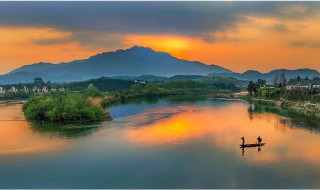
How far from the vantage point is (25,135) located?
92.4ft

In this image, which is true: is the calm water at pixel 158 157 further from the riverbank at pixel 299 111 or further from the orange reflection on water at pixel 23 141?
the riverbank at pixel 299 111

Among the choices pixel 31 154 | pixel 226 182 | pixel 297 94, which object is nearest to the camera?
pixel 226 182

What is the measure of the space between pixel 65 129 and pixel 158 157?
1217cm

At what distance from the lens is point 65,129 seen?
98.4ft

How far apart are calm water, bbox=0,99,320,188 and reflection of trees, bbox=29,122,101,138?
0.09 m

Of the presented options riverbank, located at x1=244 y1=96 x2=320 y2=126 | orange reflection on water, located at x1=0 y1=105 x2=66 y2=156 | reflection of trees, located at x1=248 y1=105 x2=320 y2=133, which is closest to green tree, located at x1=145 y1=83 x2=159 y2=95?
riverbank, located at x1=244 y1=96 x2=320 y2=126

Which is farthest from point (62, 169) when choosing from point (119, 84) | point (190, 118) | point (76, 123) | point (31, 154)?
point (119, 84)

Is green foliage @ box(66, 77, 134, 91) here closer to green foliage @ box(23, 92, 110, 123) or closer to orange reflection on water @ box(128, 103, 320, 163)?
green foliage @ box(23, 92, 110, 123)

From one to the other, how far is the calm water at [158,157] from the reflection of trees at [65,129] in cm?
9

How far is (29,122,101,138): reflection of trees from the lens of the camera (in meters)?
28.1

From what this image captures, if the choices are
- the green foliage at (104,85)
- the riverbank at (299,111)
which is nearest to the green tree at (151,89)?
the green foliage at (104,85)

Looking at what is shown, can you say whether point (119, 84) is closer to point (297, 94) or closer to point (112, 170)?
point (297, 94)

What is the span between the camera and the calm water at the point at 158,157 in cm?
1714

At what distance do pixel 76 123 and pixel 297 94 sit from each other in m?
34.6
